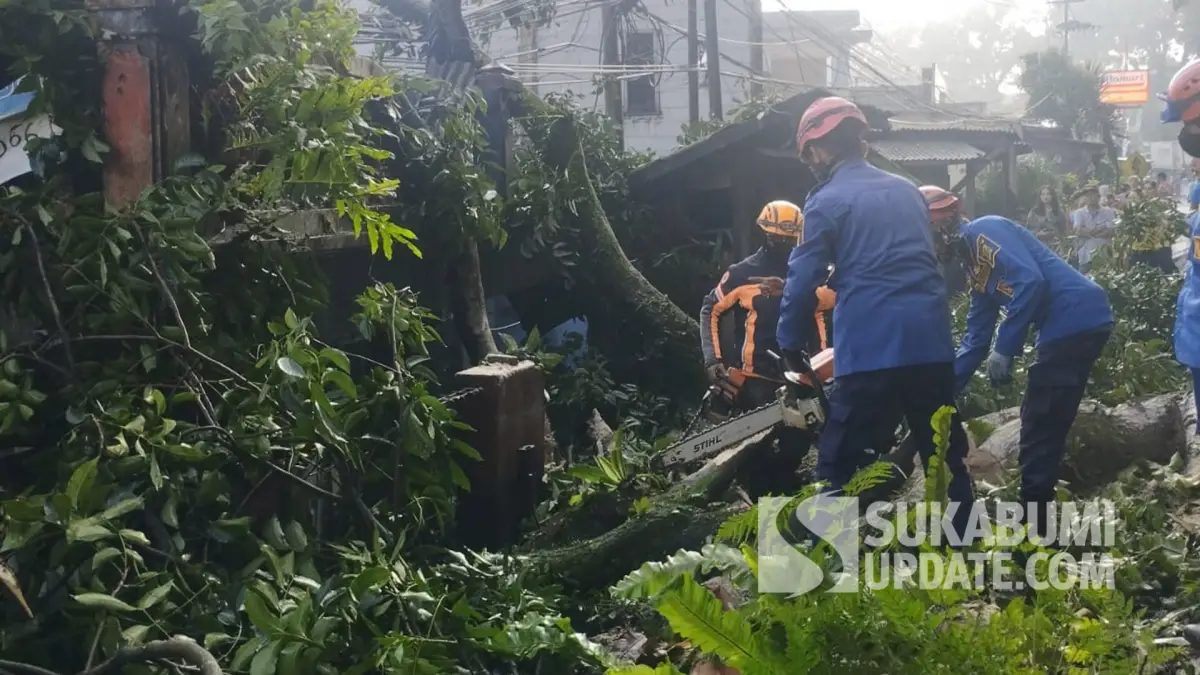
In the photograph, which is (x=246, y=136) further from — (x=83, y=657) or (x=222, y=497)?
(x=83, y=657)

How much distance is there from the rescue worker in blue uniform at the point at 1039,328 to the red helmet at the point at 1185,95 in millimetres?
745

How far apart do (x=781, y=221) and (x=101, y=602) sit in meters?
4.88

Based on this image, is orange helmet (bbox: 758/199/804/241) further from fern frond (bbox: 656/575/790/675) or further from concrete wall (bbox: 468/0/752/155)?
concrete wall (bbox: 468/0/752/155)

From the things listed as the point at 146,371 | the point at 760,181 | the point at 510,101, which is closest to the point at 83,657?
the point at 146,371

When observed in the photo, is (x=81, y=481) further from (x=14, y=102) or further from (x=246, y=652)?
(x=14, y=102)

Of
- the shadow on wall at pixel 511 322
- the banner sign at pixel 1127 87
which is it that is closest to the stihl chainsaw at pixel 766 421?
the shadow on wall at pixel 511 322

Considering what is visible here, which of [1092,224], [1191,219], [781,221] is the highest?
[1191,219]

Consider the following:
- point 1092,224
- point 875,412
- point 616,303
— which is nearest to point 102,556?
point 875,412

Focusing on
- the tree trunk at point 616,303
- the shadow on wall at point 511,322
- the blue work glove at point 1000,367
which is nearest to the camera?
the blue work glove at point 1000,367

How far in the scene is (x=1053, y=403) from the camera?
4.93 metres

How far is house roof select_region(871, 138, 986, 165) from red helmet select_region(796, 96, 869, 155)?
33.7 feet

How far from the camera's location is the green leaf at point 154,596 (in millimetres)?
2997

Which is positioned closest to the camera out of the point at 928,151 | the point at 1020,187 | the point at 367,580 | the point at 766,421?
the point at 367,580

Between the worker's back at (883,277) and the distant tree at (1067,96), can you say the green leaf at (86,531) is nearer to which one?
the worker's back at (883,277)
